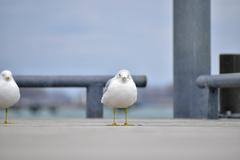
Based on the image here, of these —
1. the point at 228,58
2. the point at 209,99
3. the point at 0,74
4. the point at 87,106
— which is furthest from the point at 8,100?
the point at 228,58

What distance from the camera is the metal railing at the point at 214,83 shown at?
37.2ft

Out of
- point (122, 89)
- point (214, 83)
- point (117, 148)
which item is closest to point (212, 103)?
point (214, 83)

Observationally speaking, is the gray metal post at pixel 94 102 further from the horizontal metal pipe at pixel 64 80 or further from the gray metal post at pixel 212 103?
the gray metal post at pixel 212 103

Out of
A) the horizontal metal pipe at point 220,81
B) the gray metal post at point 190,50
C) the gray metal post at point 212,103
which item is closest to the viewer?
the horizontal metal pipe at point 220,81

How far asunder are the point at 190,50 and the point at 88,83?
2.24 m

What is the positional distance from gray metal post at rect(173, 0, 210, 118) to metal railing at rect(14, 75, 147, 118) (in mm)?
838

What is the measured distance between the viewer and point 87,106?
12.7 meters

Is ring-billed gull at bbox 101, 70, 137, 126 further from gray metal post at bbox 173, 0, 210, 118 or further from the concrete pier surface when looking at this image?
gray metal post at bbox 173, 0, 210, 118

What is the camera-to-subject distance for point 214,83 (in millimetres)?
11625

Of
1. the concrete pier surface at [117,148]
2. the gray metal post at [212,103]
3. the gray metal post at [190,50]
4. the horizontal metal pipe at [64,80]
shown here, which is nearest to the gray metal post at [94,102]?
the horizontal metal pipe at [64,80]

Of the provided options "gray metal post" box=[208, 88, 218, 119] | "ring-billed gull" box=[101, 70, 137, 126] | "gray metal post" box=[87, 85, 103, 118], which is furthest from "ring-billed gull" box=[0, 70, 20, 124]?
"gray metal post" box=[208, 88, 218, 119]

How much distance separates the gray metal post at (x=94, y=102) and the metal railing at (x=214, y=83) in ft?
6.84

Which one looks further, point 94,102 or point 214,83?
point 94,102

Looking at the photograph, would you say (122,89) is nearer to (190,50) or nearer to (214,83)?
(214,83)
